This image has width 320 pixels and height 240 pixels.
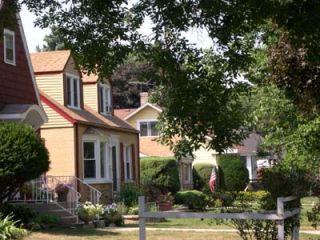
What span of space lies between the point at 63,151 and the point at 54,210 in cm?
658

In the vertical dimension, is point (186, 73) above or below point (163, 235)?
above

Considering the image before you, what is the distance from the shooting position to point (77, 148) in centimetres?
2886

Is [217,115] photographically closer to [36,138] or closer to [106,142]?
[36,138]

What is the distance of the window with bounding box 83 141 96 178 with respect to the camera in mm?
30189

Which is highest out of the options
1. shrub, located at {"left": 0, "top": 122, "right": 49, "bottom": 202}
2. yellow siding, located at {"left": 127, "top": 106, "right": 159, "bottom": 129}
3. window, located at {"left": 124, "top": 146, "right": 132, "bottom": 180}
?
Result: yellow siding, located at {"left": 127, "top": 106, "right": 159, "bottom": 129}

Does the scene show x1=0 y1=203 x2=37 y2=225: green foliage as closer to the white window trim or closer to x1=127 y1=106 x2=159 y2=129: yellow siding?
the white window trim

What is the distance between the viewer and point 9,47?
80.5 feet

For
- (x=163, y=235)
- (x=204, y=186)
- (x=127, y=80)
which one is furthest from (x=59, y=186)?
(x=127, y=80)

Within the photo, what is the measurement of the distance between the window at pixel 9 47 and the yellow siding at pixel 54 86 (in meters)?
4.68

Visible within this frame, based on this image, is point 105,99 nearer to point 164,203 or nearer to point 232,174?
point 164,203

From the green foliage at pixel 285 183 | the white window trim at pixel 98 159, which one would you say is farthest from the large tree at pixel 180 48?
the white window trim at pixel 98 159

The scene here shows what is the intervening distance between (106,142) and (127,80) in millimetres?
42369

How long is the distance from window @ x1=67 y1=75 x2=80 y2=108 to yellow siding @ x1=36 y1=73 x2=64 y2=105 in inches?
27.9

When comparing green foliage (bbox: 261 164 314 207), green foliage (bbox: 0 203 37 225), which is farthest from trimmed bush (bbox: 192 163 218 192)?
green foliage (bbox: 261 164 314 207)
